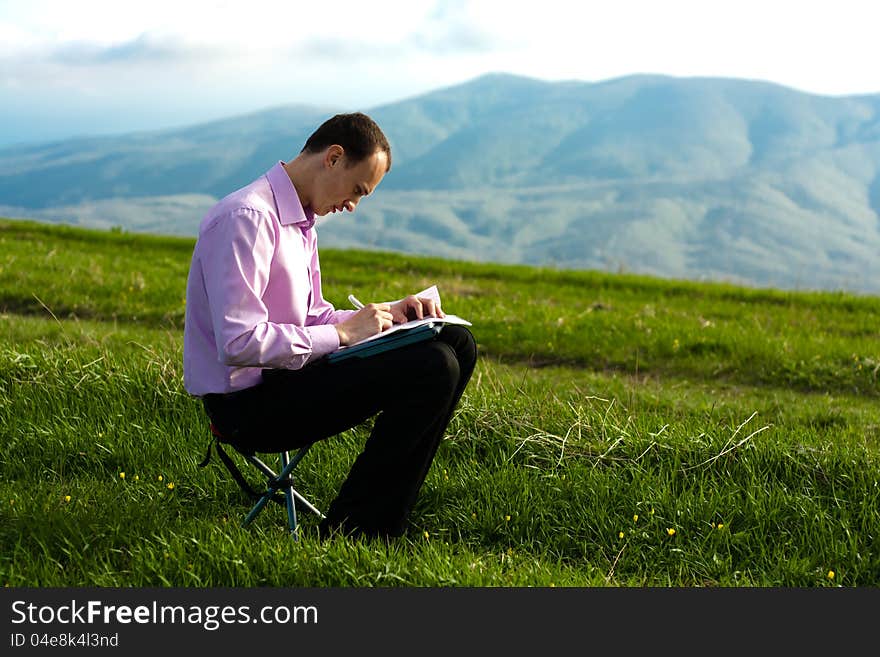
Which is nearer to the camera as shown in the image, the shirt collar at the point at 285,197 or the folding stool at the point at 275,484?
the shirt collar at the point at 285,197

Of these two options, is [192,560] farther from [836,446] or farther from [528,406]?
[836,446]

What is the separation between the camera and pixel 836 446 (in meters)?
5.19

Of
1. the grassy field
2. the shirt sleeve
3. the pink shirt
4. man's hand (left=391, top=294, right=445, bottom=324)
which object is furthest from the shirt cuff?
the grassy field

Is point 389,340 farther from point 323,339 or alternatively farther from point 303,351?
point 303,351

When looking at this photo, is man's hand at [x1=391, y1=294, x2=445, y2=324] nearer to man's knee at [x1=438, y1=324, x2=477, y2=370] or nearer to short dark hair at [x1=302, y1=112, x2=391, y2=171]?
man's knee at [x1=438, y1=324, x2=477, y2=370]

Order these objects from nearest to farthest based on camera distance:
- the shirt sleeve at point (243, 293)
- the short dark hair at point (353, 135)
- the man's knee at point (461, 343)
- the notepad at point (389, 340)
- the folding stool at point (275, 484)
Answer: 1. the shirt sleeve at point (243, 293)
2. the short dark hair at point (353, 135)
3. the notepad at point (389, 340)
4. the folding stool at point (275, 484)
5. the man's knee at point (461, 343)

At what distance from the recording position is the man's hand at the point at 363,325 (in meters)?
3.99

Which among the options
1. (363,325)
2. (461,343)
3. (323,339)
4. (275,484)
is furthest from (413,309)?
(275,484)

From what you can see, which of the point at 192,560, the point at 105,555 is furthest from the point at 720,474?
the point at 105,555

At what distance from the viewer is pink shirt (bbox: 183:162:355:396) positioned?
12.1 ft

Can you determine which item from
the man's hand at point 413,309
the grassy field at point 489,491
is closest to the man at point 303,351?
the man's hand at point 413,309

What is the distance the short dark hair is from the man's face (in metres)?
0.03

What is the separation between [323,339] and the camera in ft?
12.9

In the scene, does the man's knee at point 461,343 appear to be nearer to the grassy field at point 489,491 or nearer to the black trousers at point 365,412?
the black trousers at point 365,412
